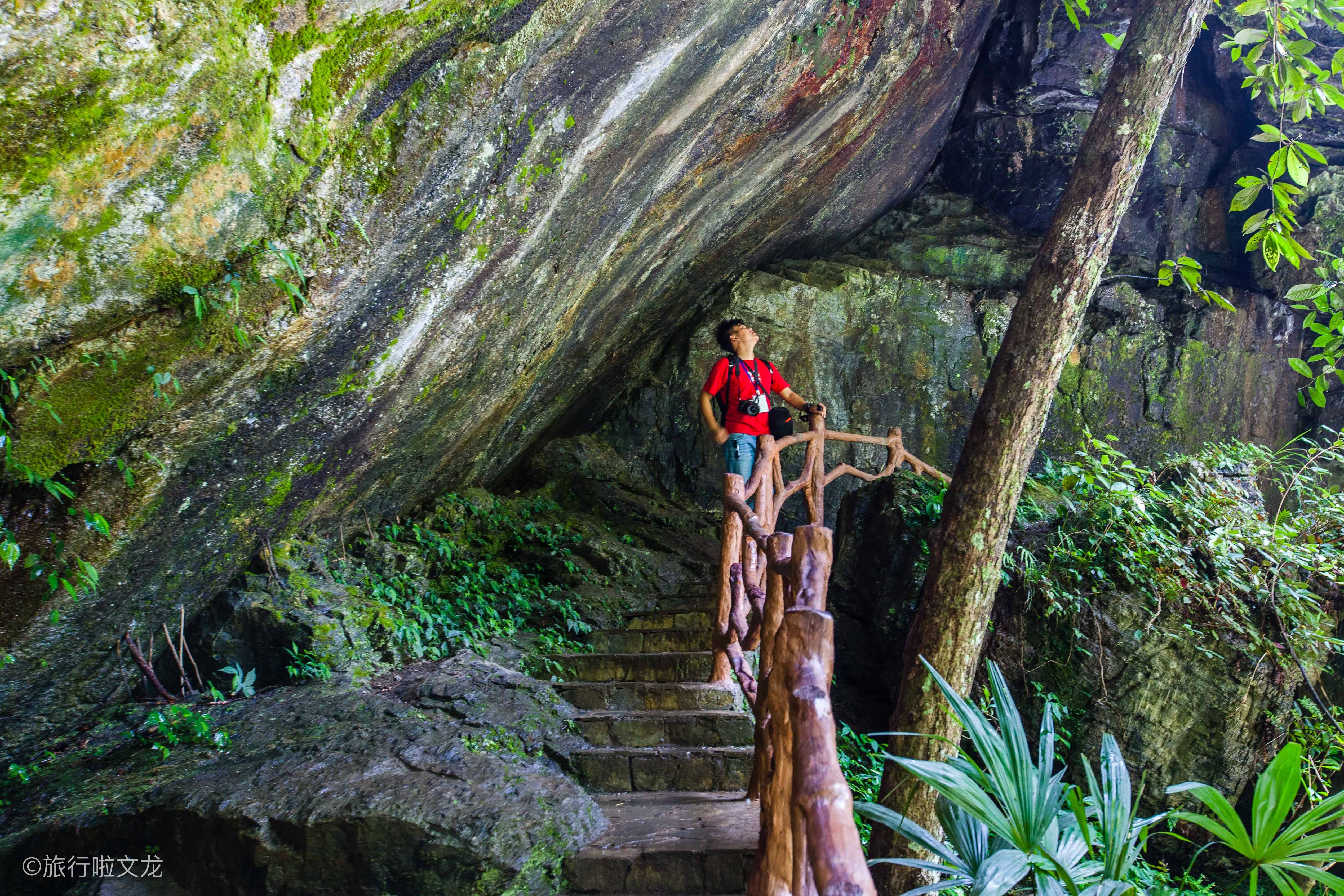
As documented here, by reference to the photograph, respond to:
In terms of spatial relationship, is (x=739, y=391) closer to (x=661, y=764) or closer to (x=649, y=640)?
(x=649, y=640)

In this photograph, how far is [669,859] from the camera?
3.04 meters

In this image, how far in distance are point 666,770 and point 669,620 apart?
2.09m

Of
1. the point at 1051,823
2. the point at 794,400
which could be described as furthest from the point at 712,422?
the point at 1051,823

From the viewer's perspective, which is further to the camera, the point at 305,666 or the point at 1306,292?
the point at 305,666

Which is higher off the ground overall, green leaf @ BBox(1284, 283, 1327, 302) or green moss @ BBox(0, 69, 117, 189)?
green moss @ BBox(0, 69, 117, 189)

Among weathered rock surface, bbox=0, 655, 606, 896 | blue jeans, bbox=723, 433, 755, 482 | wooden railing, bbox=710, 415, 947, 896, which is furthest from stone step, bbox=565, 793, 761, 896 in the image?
blue jeans, bbox=723, 433, 755, 482

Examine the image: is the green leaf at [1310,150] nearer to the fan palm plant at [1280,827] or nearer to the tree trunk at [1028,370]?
the tree trunk at [1028,370]

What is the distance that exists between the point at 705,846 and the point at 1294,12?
4500 mm

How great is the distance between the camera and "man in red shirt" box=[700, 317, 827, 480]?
225 inches

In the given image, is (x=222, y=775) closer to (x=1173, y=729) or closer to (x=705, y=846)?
(x=705, y=846)

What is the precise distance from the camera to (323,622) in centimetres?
448

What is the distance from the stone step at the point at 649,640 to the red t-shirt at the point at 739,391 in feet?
4.91

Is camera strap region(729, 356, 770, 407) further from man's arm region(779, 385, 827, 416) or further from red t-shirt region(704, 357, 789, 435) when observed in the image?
man's arm region(779, 385, 827, 416)

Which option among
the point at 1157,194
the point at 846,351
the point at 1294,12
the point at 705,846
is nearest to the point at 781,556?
the point at 705,846
